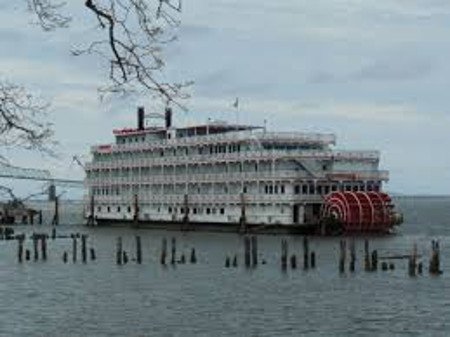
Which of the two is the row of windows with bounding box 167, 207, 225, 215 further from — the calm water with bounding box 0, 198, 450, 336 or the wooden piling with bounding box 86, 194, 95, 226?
the calm water with bounding box 0, 198, 450, 336

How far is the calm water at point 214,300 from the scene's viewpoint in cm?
3522

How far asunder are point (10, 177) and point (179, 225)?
9377cm

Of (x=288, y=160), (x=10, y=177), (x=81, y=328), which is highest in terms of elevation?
(x=288, y=160)

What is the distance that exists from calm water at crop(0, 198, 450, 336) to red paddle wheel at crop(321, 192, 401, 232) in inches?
682

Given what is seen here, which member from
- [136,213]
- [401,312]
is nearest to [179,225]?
[136,213]

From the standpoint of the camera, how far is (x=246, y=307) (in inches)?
1625

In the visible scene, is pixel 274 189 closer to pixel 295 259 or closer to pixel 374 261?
pixel 295 259

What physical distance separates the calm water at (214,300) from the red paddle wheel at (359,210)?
17322 mm

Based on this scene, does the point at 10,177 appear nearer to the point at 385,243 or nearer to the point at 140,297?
the point at 140,297

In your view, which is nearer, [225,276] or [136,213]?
[225,276]

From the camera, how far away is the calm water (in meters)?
35.2

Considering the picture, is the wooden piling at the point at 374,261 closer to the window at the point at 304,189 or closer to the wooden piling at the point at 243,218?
the window at the point at 304,189

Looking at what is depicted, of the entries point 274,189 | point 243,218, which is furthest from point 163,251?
point 274,189

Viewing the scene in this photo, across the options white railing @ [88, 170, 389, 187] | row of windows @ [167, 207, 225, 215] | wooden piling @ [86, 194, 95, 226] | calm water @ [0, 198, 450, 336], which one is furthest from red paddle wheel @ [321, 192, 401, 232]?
wooden piling @ [86, 194, 95, 226]
